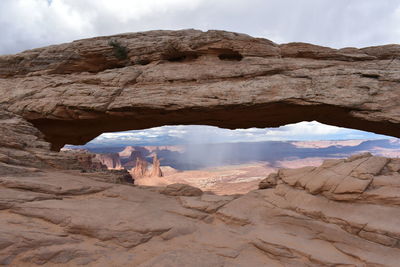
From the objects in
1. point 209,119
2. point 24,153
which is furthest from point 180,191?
point 24,153

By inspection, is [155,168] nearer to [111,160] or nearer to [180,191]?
[111,160]

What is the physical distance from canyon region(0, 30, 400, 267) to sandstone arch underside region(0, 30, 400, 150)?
0.08 m

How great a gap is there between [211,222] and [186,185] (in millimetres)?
3550

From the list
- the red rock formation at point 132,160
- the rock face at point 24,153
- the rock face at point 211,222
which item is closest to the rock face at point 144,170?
the red rock formation at point 132,160

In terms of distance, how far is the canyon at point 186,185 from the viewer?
22.4 feet

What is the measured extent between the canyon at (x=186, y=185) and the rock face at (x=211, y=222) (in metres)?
0.04

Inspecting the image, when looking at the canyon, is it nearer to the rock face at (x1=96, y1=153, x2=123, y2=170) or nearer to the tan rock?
the tan rock

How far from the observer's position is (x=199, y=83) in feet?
50.4

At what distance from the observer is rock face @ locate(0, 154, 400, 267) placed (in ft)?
20.3

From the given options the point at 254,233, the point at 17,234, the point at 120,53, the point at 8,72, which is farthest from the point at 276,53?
the point at 8,72

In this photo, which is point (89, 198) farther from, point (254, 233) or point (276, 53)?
point (276, 53)

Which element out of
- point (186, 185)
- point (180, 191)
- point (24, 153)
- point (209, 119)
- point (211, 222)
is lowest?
point (211, 222)

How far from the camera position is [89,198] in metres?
8.88

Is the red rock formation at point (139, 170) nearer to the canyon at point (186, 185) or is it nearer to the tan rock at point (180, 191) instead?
the canyon at point (186, 185)
